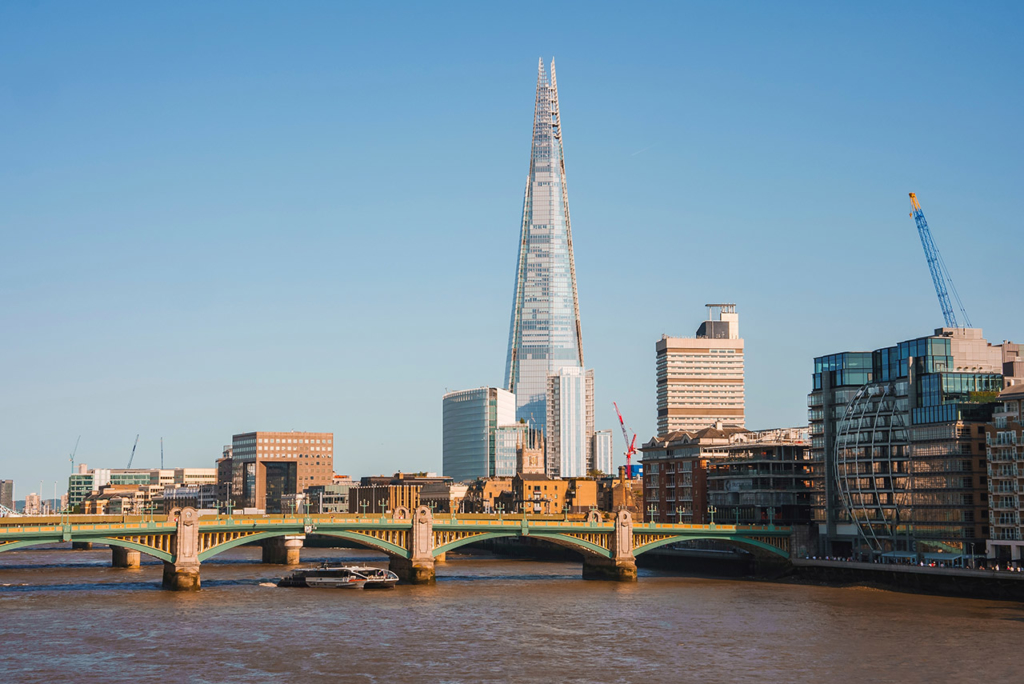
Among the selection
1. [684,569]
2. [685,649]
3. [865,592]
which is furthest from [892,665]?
[684,569]

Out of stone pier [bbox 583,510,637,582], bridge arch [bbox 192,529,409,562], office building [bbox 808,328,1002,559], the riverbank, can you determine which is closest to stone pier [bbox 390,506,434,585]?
bridge arch [bbox 192,529,409,562]

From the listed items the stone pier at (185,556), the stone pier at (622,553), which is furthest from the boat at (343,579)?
the stone pier at (622,553)

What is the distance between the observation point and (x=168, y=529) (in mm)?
125938

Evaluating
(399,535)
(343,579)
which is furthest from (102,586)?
(399,535)

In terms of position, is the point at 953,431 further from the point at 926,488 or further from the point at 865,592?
the point at 865,592

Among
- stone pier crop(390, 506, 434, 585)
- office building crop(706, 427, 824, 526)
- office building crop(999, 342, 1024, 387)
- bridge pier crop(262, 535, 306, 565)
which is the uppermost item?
office building crop(999, 342, 1024, 387)

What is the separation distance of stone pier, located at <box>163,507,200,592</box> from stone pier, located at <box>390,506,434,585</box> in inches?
964

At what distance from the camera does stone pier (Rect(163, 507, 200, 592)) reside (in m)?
126

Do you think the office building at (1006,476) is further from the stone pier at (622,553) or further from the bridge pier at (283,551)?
the bridge pier at (283,551)

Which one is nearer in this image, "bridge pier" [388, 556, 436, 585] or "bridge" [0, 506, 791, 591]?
"bridge" [0, 506, 791, 591]

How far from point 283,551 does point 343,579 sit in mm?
57833

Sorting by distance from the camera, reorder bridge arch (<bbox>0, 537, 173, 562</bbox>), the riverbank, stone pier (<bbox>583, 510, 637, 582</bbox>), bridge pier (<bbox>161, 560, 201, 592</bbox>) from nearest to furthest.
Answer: the riverbank → bridge arch (<bbox>0, 537, 173, 562</bbox>) → bridge pier (<bbox>161, 560, 201, 592</bbox>) → stone pier (<bbox>583, 510, 637, 582</bbox>)

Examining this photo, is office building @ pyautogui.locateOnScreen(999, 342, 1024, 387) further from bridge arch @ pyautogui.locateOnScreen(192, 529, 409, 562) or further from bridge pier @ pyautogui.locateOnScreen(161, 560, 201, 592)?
bridge pier @ pyautogui.locateOnScreen(161, 560, 201, 592)

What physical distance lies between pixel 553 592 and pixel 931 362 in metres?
53.7
